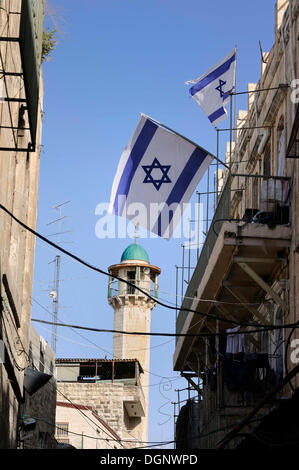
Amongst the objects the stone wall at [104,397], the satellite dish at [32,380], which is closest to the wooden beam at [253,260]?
the satellite dish at [32,380]

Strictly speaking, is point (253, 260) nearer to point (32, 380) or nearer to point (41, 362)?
point (32, 380)

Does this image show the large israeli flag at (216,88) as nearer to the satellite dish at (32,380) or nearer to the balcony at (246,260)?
the balcony at (246,260)

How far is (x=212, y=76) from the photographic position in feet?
67.2

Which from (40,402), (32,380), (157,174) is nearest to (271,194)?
(157,174)

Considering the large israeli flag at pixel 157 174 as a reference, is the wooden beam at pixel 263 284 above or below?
below

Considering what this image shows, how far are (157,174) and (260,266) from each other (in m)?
3.04

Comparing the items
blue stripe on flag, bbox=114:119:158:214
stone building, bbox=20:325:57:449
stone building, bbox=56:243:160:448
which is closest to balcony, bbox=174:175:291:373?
blue stripe on flag, bbox=114:119:158:214

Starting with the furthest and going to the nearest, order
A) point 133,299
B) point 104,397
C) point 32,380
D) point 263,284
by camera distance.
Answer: point 133,299 → point 104,397 → point 32,380 → point 263,284

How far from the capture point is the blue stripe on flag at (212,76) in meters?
20.2

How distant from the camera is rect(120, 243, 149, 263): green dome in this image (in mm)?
73750

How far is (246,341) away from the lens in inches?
795

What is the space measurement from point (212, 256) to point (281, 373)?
2.65 m

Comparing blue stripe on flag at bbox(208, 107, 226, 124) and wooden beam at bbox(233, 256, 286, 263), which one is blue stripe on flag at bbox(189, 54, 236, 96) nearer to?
blue stripe on flag at bbox(208, 107, 226, 124)

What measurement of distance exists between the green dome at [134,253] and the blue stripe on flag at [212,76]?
53106 millimetres
